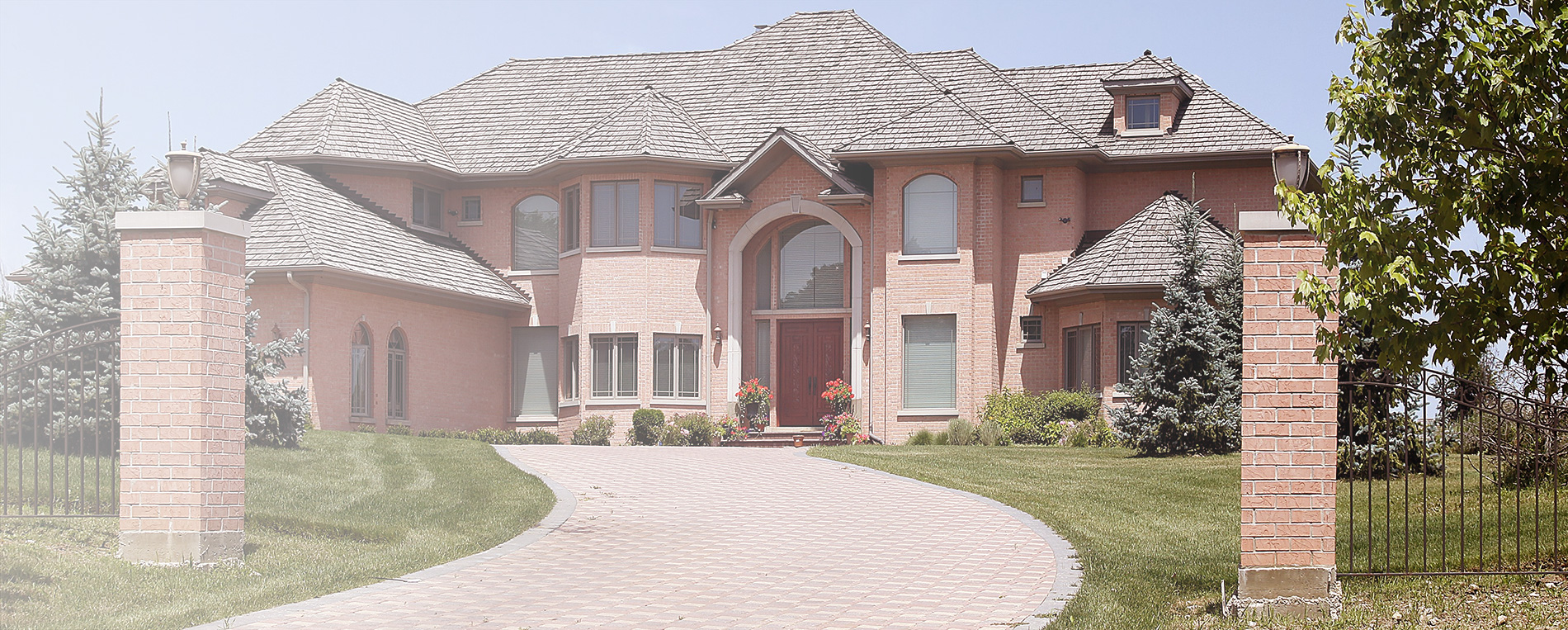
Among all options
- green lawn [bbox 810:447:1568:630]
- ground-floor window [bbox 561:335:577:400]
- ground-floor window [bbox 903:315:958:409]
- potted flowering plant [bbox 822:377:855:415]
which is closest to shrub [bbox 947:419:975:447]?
ground-floor window [bbox 903:315:958:409]

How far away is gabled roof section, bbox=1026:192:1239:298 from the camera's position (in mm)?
25984

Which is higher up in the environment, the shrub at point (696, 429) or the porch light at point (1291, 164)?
the porch light at point (1291, 164)

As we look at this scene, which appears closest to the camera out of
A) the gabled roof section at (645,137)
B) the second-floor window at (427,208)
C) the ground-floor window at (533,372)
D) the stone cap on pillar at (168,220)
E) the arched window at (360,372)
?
the stone cap on pillar at (168,220)

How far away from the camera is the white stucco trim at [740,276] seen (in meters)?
29.0

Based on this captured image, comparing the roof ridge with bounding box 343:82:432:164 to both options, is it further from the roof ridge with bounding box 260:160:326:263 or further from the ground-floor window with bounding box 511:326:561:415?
the ground-floor window with bounding box 511:326:561:415

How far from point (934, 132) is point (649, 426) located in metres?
8.12

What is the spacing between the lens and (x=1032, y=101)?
30219 millimetres

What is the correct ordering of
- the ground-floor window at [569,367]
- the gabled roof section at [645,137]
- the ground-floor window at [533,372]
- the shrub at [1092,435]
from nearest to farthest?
the shrub at [1092,435] < the gabled roof section at [645,137] < the ground-floor window at [569,367] < the ground-floor window at [533,372]

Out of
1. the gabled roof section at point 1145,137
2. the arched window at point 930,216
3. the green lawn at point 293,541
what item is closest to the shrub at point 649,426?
the arched window at point 930,216

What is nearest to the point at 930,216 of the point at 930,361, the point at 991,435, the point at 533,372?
the point at 930,361

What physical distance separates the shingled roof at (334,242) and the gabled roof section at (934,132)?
8220 mm

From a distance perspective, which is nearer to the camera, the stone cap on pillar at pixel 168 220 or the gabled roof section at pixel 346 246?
the stone cap on pillar at pixel 168 220

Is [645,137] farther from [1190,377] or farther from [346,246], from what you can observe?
[1190,377]

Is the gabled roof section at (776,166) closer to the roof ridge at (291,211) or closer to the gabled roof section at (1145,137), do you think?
the gabled roof section at (1145,137)
